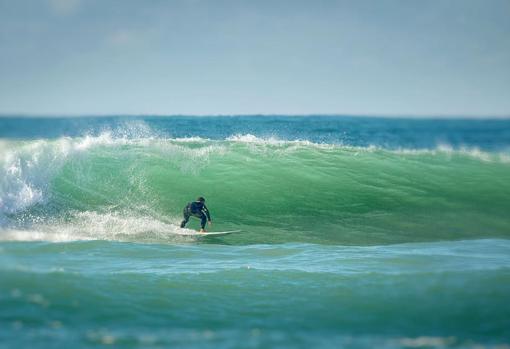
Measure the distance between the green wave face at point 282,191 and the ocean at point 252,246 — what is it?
77mm

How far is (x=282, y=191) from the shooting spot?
18438mm

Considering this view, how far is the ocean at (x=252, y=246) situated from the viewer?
6.73 m

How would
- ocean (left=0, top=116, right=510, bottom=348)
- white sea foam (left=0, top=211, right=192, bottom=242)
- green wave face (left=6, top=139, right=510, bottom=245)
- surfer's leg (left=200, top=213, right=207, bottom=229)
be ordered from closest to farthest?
ocean (left=0, top=116, right=510, bottom=348) → white sea foam (left=0, top=211, right=192, bottom=242) → surfer's leg (left=200, top=213, right=207, bottom=229) → green wave face (left=6, top=139, right=510, bottom=245)

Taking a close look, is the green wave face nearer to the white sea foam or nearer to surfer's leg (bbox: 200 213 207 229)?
the white sea foam

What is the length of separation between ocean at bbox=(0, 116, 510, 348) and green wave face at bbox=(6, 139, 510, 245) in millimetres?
77

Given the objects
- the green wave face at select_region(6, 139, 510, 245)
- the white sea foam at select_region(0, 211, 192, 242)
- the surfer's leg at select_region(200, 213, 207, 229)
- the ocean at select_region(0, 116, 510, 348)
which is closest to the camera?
the ocean at select_region(0, 116, 510, 348)

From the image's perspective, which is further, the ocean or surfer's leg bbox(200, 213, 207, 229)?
surfer's leg bbox(200, 213, 207, 229)

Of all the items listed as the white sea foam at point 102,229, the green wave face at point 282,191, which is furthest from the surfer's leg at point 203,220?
the green wave face at point 282,191

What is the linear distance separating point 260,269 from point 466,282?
3.44 m

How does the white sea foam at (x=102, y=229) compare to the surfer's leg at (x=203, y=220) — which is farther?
the surfer's leg at (x=203, y=220)

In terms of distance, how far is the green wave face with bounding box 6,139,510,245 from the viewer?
14.7 metres

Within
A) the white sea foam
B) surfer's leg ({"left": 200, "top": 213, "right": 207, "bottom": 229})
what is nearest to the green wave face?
the white sea foam

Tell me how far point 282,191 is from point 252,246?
6.12 meters

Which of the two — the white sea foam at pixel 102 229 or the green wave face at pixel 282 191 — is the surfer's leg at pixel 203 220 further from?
the green wave face at pixel 282 191
